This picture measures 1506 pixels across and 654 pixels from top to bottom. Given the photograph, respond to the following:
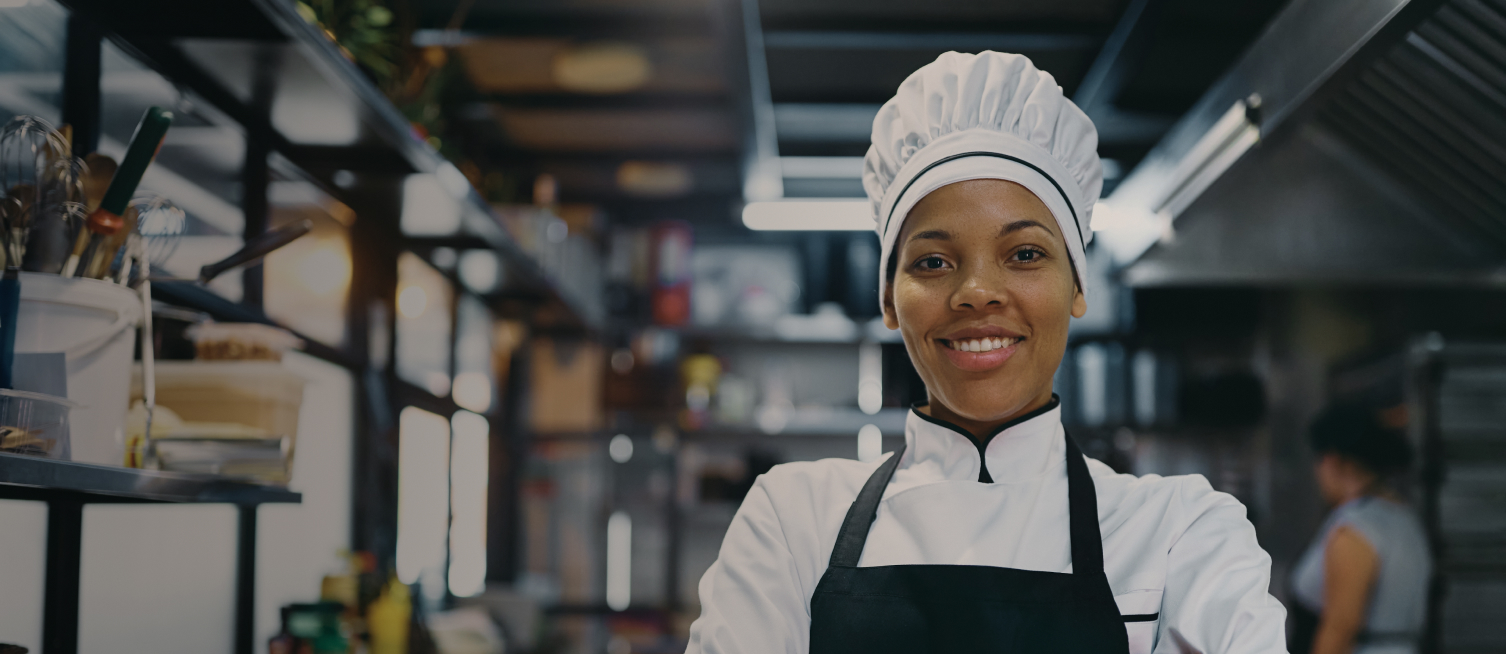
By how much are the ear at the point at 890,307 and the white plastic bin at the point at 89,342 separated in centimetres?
76

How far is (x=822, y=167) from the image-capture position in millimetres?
3867

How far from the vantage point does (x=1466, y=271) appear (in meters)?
2.79

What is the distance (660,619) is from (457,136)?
2124 millimetres

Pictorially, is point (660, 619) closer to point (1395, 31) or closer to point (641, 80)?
point (641, 80)

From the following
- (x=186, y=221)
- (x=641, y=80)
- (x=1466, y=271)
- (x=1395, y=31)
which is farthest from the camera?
(x=641, y=80)

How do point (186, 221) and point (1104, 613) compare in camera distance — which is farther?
point (186, 221)

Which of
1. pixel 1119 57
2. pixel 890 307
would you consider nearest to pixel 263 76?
pixel 890 307

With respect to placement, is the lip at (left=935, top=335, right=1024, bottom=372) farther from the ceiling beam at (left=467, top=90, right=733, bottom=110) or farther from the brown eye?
the ceiling beam at (left=467, top=90, right=733, bottom=110)

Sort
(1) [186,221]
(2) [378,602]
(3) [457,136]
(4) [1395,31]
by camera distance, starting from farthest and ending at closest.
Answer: (3) [457,136] < (2) [378,602] < (1) [186,221] < (4) [1395,31]

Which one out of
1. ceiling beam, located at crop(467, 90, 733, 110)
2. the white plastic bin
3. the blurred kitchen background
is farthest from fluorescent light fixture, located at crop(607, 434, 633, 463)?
the white plastic bin

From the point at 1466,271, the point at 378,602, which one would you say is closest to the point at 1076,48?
the point at 1466,271

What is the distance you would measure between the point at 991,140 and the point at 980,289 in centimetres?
15

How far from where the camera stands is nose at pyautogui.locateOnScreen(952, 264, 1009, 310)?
94 centimetres

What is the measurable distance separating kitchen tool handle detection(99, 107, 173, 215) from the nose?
806 millimetres
